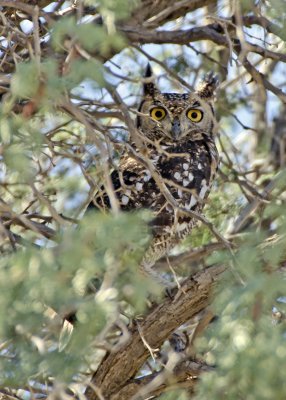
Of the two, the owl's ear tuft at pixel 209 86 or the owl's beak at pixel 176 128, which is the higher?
the owl's ear tuft at pixel 209 86

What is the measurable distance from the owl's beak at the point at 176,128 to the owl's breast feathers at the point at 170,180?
64 millimetres

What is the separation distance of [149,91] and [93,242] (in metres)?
2.56

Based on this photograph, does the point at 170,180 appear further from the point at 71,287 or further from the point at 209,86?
the point at 71,287

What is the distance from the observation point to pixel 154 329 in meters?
3.72

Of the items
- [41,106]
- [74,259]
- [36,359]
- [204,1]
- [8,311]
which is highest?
[204,1]

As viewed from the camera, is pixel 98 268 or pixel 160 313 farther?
pixel 160 313

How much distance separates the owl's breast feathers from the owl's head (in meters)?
0.12

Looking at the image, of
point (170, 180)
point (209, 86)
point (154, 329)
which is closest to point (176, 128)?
point (209, 86)

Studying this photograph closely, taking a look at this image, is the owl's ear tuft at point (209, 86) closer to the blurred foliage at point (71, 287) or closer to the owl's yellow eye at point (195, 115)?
the owl's yellow eye at point (195, 115)

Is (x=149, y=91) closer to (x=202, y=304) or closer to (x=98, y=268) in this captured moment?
(x=202, y=304)

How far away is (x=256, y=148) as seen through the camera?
5.73m

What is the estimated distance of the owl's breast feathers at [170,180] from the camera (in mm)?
4191

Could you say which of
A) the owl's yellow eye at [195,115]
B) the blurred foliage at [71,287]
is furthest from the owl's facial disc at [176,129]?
the blurred foliage at [71,287]

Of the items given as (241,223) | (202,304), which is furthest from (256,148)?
(202,304)
